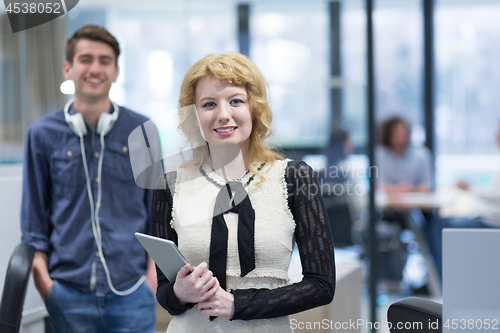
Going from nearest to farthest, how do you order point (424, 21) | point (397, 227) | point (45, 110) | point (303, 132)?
point (45, 110)
point (303, 132)
point (397, 227)
point (424, 21)

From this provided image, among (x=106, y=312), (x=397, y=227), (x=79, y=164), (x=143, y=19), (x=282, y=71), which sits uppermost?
(x=143, y=19)

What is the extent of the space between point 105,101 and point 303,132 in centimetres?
213

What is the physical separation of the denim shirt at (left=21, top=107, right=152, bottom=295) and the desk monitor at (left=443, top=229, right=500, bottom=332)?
106cm

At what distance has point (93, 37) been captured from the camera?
1738 mm

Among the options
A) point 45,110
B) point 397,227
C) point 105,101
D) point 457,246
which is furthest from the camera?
point 397,227

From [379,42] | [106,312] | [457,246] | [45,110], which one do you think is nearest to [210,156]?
[457,246]

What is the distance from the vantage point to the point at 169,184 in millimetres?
1216

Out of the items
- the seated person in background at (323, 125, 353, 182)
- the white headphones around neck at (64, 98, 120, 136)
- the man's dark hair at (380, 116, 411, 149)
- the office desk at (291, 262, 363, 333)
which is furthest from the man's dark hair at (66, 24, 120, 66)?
the man's dark hair at (380, 116, 411, 149)

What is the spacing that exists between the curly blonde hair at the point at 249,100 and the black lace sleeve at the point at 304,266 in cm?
10

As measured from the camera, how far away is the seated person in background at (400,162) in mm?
4066

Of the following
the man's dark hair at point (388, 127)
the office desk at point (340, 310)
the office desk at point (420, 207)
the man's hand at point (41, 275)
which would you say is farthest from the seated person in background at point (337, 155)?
the man's hand at point (41, 275)

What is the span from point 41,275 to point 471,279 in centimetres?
132

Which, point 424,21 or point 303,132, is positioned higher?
point 424,21

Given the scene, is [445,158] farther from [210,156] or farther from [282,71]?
[210,156]
